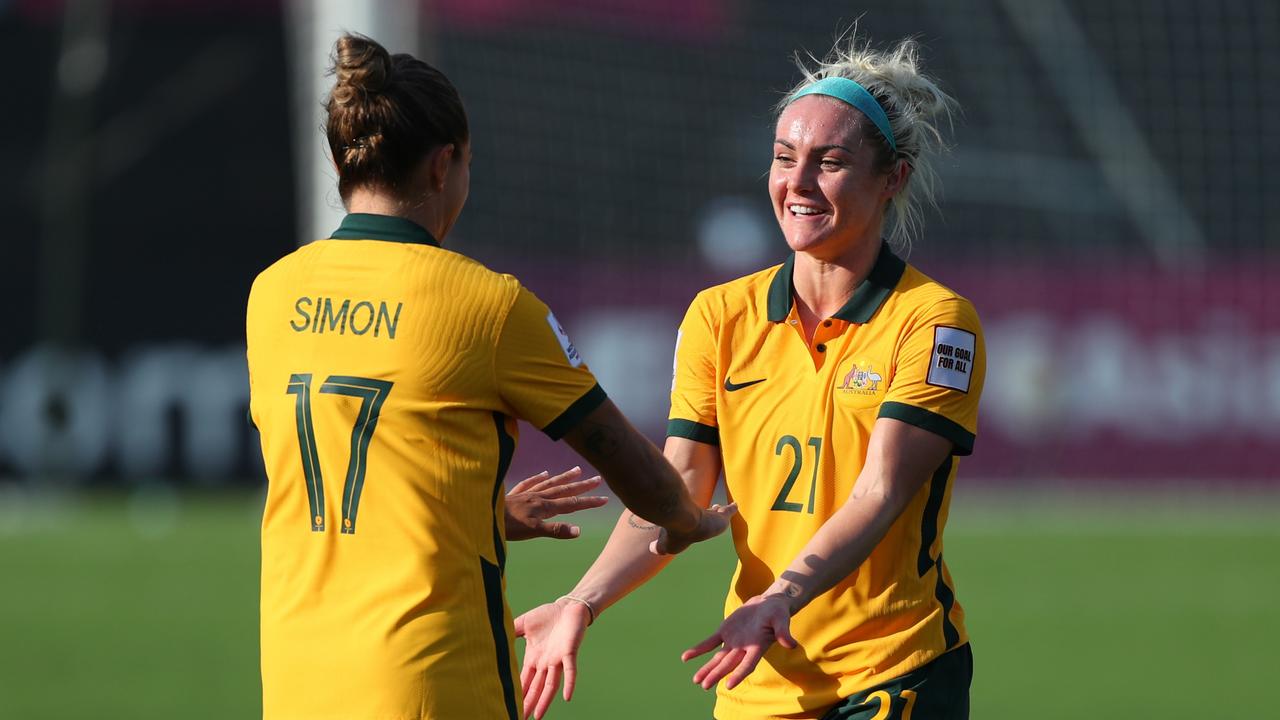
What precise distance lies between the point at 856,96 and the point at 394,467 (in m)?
1.30

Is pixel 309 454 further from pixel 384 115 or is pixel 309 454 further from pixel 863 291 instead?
pixel 863 291

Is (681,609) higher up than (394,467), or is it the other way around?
(394,467)

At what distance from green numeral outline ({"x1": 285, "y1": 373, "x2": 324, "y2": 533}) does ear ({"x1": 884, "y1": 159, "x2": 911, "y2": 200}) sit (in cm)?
136

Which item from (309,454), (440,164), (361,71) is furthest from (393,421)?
(361,71)

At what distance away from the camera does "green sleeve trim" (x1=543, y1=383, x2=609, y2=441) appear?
313 cm

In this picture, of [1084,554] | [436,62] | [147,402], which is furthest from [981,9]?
[147,402]

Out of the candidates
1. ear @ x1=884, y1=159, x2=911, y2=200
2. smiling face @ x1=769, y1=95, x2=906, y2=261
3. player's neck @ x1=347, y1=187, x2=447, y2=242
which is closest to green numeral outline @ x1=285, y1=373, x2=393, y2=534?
player's neck @ x1=347, y1=187, x2=447, y2=242

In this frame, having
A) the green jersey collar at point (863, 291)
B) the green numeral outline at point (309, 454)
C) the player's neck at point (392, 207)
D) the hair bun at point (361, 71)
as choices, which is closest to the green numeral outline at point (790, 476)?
the green jersey collar at point (863, 291)

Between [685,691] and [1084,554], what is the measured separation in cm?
577

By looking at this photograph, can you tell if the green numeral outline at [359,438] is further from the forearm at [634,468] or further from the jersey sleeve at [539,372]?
the forearm at [634,468]

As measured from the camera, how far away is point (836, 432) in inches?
143

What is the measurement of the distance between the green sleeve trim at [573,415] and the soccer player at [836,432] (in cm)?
55

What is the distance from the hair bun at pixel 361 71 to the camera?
307 centimetres

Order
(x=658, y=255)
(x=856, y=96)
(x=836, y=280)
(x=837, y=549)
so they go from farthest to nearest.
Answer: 1. (x=658, y=255)
2. (x=836, y=280)
3. (x=856, y=96)
4. (x=837, y=549)
